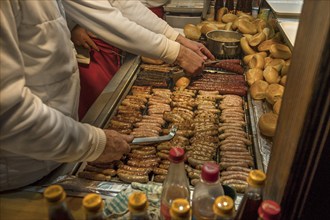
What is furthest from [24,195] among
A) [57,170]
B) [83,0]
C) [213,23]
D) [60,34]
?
[213,23]

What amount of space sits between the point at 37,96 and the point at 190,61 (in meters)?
1.35

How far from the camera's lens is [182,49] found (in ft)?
8.11

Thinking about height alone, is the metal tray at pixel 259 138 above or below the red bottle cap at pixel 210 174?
below

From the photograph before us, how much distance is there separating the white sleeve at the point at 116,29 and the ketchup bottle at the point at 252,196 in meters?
1.44

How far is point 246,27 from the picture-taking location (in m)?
3.29

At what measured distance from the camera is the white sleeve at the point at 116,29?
2.05 meters

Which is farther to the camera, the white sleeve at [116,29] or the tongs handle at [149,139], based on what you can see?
the white sleeve at [116,29]

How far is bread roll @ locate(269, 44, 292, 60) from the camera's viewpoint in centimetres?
283

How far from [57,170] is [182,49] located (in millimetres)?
1257

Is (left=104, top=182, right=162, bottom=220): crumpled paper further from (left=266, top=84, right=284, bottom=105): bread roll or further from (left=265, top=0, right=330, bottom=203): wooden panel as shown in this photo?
(left=266, top=84, right=284, bottom=105): bread roll

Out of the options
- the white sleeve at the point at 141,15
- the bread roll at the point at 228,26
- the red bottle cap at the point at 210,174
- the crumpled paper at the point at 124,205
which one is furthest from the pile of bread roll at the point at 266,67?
the red bottle cap at the point at 210,174

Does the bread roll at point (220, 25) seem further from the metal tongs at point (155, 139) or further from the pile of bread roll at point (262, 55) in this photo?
the metal tongs at point (155, 139)

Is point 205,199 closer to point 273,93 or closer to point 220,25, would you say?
point 273,93

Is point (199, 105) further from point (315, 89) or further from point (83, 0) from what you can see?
point (315, 89)
